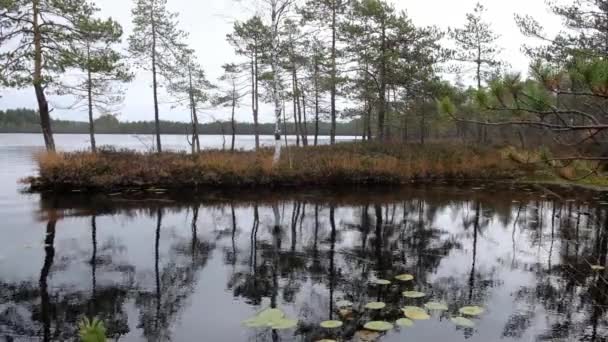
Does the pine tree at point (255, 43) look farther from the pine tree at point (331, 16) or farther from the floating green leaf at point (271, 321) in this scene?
the floating green leaf at point (271, 321)

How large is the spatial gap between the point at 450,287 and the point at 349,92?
58.6 ft

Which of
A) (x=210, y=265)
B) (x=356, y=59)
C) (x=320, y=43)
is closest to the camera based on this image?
(x=210, y=265)

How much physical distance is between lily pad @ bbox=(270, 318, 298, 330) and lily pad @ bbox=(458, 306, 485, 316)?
2003 millimetres

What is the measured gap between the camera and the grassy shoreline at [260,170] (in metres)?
14.3

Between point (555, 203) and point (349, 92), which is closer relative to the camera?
point (555, 203)

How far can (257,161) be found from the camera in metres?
17.1

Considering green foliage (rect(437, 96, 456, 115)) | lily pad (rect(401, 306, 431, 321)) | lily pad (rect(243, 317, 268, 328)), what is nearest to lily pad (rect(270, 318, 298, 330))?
lily pad (rect(243, 317, 268, 328))

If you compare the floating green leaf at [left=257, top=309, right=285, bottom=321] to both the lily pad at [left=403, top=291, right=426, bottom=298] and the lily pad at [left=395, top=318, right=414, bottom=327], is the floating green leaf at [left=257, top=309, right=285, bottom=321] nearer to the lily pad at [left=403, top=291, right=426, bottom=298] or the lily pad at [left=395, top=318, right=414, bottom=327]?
the lily pad at [left=395, top=318, right=414, bottom=327]

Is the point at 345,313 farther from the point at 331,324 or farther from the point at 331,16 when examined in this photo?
the point at 331,16

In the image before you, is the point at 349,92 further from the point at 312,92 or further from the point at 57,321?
the point at 57,321

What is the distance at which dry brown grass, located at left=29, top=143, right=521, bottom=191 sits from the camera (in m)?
14.4

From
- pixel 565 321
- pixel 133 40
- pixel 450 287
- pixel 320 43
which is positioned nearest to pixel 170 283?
pixel 450 287

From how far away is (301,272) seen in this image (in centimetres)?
644

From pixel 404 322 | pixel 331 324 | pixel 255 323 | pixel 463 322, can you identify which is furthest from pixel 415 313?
pixel 255 323
